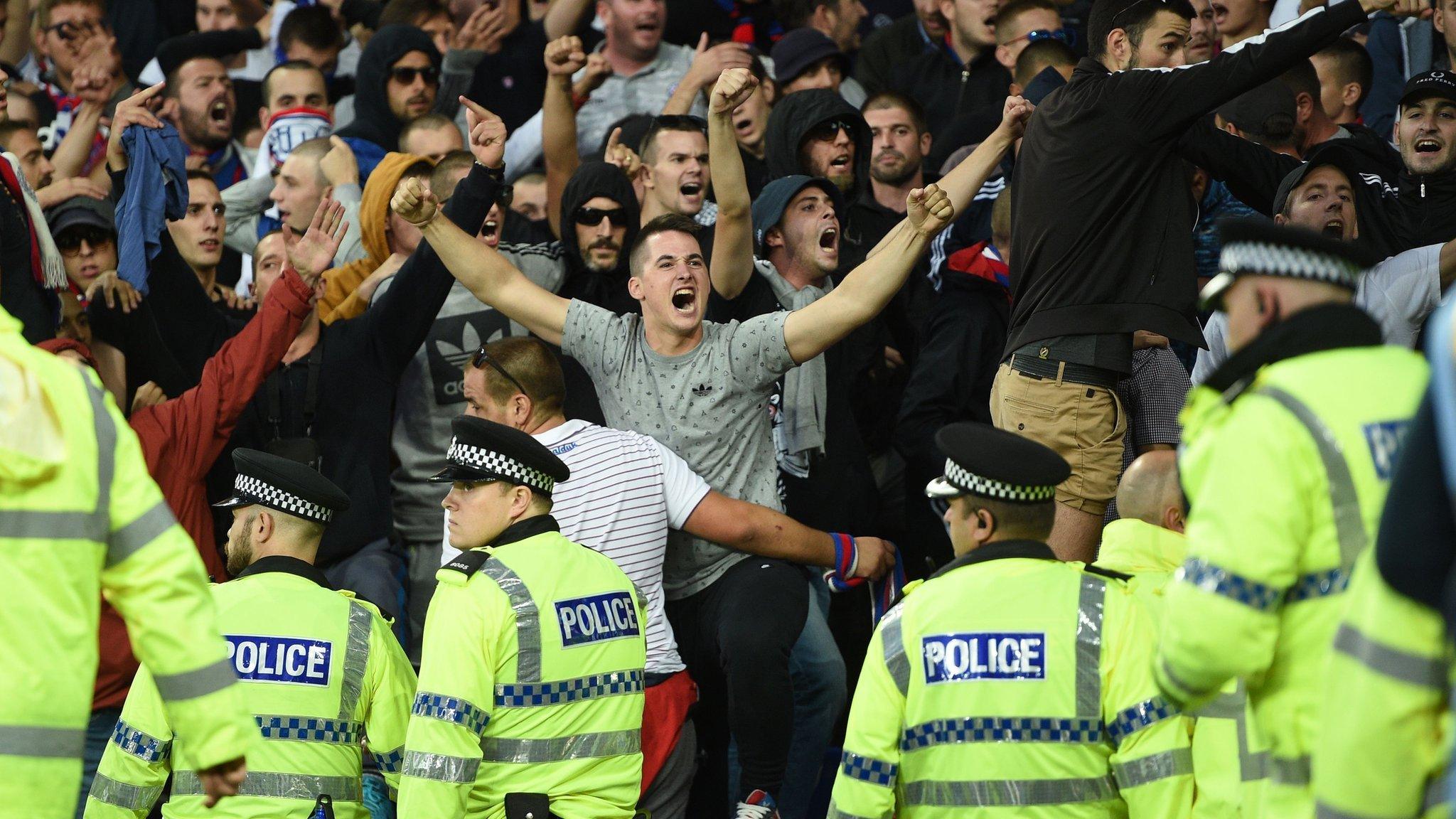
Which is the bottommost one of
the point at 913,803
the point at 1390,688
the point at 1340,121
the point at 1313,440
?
the point at 913,803

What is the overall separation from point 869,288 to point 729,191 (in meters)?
0.75

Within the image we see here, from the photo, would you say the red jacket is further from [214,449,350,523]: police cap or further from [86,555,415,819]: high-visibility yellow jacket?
[86,555,415,819]: high-visibility yellow jacket

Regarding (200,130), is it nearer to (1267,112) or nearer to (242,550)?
(242,550)

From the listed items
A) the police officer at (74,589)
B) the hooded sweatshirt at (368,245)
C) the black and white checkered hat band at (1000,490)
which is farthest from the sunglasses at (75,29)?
the black and white checkered hat band at (1000,490)

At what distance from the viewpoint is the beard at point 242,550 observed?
5906mm

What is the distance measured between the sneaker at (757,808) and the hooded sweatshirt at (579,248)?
7.90ft

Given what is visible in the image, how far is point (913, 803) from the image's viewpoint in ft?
15.8

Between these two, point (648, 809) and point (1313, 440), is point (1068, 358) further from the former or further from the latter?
point (1313, 440)

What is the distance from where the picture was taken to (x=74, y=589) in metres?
3.84

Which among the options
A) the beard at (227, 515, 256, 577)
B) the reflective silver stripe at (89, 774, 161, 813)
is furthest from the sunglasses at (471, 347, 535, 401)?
the reflective silver stripe at (89, 774, 161, 813)

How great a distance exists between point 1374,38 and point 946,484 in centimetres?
591

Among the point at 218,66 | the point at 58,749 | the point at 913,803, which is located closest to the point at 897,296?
the point at 913,803

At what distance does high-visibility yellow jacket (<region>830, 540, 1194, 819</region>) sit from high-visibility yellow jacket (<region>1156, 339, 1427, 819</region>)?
99 cm

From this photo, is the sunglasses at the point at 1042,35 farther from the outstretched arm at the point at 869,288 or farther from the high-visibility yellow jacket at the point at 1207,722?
the high-visibility yellow jacket at the point at 1207,722
